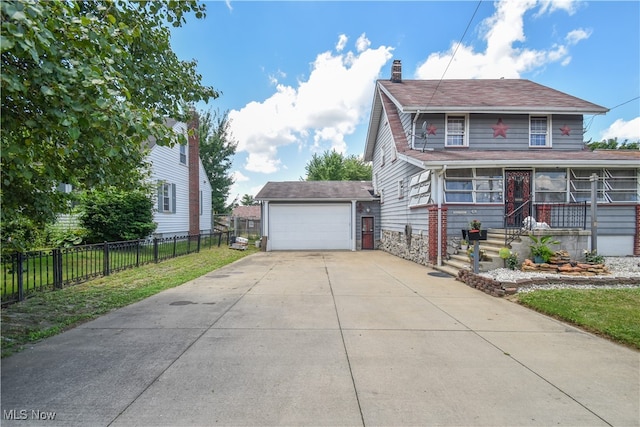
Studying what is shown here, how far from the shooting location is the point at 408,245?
12844 mm

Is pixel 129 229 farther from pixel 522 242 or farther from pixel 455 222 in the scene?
pixel 522 242

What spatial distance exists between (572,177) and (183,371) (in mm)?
12846

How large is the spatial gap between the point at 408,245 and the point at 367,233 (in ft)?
17.0

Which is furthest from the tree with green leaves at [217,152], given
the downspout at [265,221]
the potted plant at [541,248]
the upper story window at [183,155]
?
the potted plant at [541,248]

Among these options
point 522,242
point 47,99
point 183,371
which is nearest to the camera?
point 47,99

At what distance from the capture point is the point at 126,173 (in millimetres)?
4934

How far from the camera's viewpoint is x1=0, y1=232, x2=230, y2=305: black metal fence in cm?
570

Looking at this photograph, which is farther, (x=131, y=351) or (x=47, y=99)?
(x=131, y=351)

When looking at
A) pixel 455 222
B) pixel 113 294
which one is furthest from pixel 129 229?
pixel 455 222

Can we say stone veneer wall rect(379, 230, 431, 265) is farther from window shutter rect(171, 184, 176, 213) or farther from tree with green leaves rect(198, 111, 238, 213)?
tree with green leaves rect(198, 111, 238, 213)

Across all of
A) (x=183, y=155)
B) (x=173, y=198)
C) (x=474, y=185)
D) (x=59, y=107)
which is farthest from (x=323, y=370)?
(x=183, y=155)

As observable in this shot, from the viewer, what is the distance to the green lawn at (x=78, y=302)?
14.1ft

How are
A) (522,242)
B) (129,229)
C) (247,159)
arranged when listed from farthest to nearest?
1. (247,159)
2. (129,229)
3. (522,242)

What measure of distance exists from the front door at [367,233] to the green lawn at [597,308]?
456 inches
